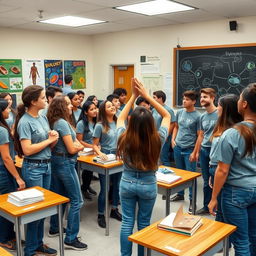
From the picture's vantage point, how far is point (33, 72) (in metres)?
6.78

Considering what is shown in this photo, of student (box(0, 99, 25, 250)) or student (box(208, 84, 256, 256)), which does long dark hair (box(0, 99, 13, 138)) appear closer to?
student (box(0, 99, 25, 250))

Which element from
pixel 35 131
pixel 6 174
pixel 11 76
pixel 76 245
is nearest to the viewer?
pixel 35 131

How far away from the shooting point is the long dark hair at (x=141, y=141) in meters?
2.06

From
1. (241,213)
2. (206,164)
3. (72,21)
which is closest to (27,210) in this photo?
(241,213)

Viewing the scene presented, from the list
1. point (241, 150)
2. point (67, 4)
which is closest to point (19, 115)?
point (241, 150)

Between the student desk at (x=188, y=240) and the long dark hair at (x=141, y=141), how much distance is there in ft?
1.39

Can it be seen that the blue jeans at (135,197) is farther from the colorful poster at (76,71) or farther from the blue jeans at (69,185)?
the colorful poster at (76,71)

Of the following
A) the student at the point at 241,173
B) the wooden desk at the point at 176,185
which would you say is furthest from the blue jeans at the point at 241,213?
the wooden desk at the point at 176,185

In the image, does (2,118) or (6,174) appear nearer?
(2,118)

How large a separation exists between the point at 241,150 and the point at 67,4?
3464 mm

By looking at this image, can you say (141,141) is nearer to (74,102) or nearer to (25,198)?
(25,198)

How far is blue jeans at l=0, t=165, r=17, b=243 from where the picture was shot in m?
2.75

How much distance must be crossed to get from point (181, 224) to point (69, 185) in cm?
134

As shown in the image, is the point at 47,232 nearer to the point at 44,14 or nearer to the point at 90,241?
the point at 90,241
